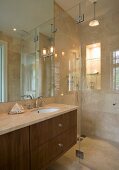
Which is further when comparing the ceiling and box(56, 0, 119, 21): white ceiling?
box(56, 0, 119, 21): white ceiling

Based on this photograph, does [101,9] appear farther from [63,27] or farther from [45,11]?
[45,11]

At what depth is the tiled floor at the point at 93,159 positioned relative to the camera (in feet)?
6.15

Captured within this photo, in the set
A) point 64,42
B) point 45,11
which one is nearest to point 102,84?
point 64,42

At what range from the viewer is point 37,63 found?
7.06 ft

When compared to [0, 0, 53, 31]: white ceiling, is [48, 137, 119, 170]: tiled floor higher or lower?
lower

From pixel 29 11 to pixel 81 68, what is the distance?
1.62 metres

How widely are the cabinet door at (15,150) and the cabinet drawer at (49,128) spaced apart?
90 millimetres

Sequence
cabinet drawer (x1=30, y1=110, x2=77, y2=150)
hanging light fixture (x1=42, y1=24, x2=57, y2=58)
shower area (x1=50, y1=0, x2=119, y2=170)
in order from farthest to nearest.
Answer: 1. shower area (x1=50, y1=0, x2=119, y2=170)
2. hanging light fixture (x1=42, y1=24, x2=57, y2=58)
3. cabinet drawer (x1=30, y1=110, x2=77, y2=150)

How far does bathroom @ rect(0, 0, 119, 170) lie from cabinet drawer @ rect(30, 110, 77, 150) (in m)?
0.23

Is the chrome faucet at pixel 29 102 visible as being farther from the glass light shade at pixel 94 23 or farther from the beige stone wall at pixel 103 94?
the glass light shade at pixel 94 23

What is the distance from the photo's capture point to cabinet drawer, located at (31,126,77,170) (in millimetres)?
1384

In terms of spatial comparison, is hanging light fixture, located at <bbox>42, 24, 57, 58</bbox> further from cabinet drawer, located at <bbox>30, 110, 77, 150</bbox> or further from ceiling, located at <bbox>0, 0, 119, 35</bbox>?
cabinet drawer, located at <bbox>30, 110, 77, 150</bbox>

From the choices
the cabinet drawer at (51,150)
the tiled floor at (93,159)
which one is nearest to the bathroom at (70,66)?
the tiled floor at (93,159)


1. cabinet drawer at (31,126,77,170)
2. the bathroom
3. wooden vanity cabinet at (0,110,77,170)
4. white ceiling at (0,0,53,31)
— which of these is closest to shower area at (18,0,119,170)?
the bathroom
